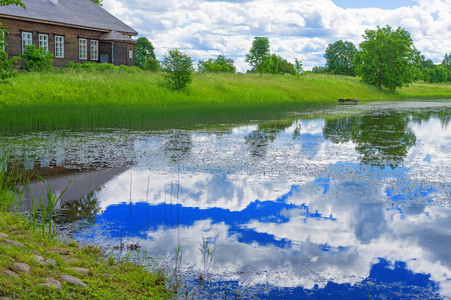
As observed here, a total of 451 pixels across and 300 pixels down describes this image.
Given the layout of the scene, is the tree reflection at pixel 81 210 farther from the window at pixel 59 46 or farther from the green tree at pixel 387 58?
the green tree at pixel 387 58

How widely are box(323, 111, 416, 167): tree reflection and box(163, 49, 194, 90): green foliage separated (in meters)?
10.5

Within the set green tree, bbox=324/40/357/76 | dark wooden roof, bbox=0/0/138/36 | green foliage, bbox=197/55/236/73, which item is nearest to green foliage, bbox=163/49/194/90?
dark wooden roof, bbox=0/0/138/36

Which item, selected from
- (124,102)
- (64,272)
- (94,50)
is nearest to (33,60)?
(94,50)

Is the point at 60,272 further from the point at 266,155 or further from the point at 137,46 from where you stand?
the point at 137,46

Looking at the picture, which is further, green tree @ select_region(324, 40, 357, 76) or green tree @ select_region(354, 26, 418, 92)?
green tree @ select_region(324, 40, 357, 76)

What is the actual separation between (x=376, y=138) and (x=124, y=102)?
14.1 metres

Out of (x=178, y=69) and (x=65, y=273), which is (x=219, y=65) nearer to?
(x=178, y=69)

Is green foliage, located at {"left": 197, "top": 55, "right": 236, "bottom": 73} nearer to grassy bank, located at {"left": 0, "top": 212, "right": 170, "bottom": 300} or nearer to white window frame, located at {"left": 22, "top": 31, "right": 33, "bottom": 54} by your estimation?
white window frame, located at {"left": 22, "top": 31, "right": 33, "bottom": 54}

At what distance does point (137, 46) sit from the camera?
70.8 metres

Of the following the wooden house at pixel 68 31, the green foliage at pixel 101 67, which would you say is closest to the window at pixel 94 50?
the wooden house at pixel 68 31

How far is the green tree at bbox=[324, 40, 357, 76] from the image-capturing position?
346 ft

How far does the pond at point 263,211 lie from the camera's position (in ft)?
17.3

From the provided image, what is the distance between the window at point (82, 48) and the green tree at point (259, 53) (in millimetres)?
21794

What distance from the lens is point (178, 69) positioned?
29.3 metres
